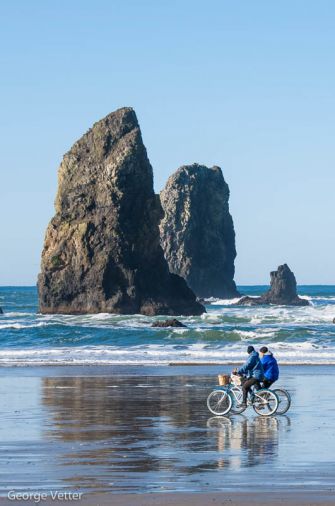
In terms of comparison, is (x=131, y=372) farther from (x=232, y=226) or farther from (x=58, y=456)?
(x=232, y=226)

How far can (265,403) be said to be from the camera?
87.5ft

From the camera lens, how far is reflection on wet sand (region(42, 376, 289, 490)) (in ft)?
56.1

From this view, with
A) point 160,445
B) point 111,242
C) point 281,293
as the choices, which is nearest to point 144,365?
point 160,445

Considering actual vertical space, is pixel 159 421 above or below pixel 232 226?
below

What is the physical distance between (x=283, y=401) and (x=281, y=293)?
130 meters

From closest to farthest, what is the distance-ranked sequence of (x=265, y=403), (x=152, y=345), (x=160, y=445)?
(x=160, y=445) < (x=265, y=403) < (x=152, y=345)

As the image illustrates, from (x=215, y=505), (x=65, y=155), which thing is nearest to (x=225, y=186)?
(x=65, y=155)

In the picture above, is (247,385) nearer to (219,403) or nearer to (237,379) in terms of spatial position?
(237,379)

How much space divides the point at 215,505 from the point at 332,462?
4.46 meters

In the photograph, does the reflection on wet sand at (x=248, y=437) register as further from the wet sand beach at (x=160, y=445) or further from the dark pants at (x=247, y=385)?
the dark pants at (x=247, y=385)

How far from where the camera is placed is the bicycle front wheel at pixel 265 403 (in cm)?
2649

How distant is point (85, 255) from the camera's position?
101 meters

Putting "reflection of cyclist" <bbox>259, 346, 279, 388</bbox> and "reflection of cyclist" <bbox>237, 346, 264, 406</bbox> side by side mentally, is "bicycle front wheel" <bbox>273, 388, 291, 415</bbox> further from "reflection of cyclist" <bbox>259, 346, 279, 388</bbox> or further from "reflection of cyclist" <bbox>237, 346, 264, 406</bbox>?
"reflection of cyclist" <bbox>237, 346, 264, 406</bbox>

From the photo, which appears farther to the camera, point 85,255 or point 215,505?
point 85,255
